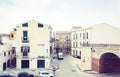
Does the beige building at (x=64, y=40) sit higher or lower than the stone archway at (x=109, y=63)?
higher

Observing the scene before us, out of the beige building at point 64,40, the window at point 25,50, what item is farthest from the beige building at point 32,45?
the beige building at point 64,40

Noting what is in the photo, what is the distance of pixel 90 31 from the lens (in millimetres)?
66188

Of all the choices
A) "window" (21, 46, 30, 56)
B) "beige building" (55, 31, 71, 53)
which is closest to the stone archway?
"window" (21, 46, 30, 56)

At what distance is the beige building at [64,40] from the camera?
9550 centimetres

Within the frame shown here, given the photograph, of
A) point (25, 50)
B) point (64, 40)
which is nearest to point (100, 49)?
point (25, 50)

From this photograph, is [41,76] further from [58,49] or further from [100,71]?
[58,49]

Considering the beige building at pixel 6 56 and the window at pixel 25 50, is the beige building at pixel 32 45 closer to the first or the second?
the window at pixel 25 50

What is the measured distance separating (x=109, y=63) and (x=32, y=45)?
56.6 ft

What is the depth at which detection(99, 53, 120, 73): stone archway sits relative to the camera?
4915 centimetres

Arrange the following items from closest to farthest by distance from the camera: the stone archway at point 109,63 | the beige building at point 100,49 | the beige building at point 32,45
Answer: the beige building at point 100,49 → the stone archway at point 109,63 → the beige building at point 32,45

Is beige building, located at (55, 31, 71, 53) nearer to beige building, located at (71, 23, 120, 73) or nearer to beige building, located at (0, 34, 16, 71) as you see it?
beige building, located at (71, 23, 120, 73)

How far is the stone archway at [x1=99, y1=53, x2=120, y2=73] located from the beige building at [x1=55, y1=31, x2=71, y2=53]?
1769 inches

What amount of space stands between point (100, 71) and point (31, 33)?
688 inches

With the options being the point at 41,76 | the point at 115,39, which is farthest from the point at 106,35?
the point at 41,76
